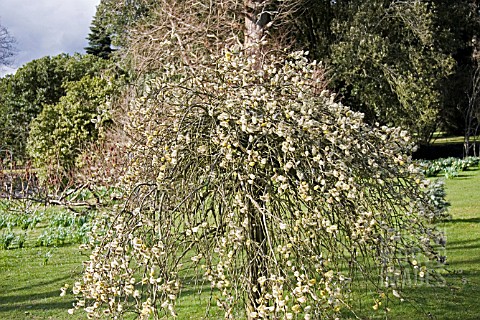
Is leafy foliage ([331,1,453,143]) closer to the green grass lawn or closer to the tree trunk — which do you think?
the green grass lawn

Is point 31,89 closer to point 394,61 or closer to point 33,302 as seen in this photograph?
point 394,61

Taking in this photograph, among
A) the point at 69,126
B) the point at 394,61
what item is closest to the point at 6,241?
the point at 69,126

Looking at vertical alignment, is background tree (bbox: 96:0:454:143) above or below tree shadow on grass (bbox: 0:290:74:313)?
above

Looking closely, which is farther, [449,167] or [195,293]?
[449,167]

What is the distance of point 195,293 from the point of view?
520 centimetres

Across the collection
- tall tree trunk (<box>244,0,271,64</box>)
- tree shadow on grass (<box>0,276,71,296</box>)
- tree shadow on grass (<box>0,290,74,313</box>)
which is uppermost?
tall tree trunk (<box>244,0,271,64</box>)

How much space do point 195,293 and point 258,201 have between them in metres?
2.64

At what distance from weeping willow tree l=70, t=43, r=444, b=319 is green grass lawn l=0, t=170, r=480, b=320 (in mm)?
843

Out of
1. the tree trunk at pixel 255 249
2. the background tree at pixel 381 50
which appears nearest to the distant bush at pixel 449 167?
the background tree at pixel 381 50

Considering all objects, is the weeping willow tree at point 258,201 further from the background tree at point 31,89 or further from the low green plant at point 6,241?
the background tree at point 31,89

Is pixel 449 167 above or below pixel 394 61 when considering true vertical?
below

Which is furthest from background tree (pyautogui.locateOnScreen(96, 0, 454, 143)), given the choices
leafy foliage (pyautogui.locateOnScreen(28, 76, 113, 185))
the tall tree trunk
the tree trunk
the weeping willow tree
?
the tree trunk

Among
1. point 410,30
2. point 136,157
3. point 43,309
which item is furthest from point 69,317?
point 410,30

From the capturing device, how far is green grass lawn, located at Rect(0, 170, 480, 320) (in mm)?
4605
